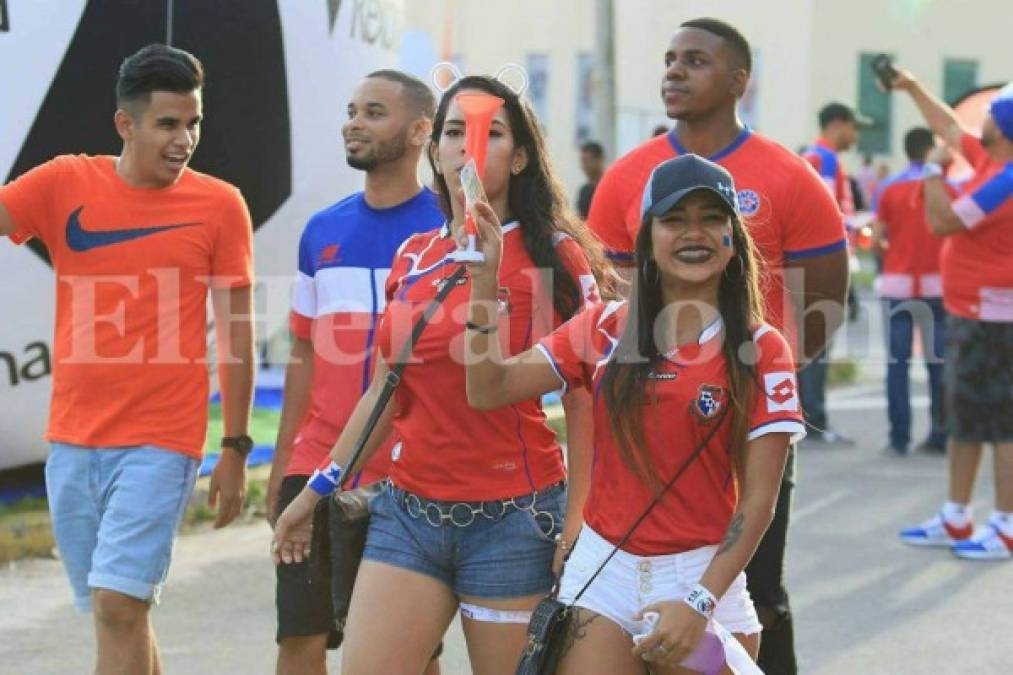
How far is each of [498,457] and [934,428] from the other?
24.5 feet

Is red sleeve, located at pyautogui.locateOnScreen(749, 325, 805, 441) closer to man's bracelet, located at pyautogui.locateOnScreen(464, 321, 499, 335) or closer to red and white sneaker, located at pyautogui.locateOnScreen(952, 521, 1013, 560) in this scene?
man's bracelet, located at pyautogui.locateOnScreen(464, 321, 499, 335)

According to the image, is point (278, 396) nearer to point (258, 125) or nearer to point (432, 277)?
point (258, 125)

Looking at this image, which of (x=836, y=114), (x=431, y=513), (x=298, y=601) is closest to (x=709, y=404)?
(x=431, y=513)

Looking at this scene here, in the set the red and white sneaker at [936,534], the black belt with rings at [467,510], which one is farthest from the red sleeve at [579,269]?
the red and white sneaker at [936,534]

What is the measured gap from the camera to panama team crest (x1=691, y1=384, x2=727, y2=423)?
150 inches

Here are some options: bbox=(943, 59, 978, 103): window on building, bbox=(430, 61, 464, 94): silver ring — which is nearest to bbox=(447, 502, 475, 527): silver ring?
bbox=(430, 61, 464, 94): silver ring

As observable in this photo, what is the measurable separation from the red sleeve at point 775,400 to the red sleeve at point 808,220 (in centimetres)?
139

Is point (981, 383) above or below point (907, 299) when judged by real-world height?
above

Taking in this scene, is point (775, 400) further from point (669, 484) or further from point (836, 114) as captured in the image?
point (836, 114)

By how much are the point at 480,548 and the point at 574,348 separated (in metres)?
0.53

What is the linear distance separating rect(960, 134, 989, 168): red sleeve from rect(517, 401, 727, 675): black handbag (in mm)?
4971

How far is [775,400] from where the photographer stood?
3801 mm

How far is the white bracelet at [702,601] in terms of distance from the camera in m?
3.67

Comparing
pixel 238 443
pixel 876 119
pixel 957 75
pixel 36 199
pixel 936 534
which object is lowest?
pixel 876 119
